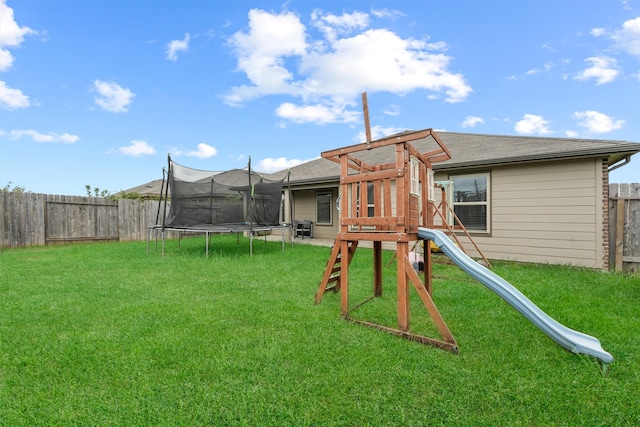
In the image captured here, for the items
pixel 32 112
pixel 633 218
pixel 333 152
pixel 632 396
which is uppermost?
pixel 32 112

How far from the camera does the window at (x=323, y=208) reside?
1105 centimetres

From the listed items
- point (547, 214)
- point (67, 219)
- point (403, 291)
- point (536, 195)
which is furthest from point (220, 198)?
point (547, 214)

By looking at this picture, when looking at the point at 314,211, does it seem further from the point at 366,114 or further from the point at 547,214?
the point at 366,114

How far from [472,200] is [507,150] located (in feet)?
4.08

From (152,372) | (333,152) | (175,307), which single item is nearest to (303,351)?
(152,372)

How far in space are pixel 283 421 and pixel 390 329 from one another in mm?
1440

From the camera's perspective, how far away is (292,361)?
226cm

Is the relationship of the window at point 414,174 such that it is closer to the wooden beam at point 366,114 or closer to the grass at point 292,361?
the wooden beam at point 366,114

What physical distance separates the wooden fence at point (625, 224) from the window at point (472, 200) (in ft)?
6.68

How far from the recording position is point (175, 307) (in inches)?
139

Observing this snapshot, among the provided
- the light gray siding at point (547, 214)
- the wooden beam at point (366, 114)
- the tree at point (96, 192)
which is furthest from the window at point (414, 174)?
the tree at point (96, 192)

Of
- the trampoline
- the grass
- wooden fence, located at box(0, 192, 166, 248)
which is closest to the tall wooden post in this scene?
the grass

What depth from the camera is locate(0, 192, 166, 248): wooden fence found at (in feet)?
30.1

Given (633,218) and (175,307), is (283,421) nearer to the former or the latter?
(175,307)
